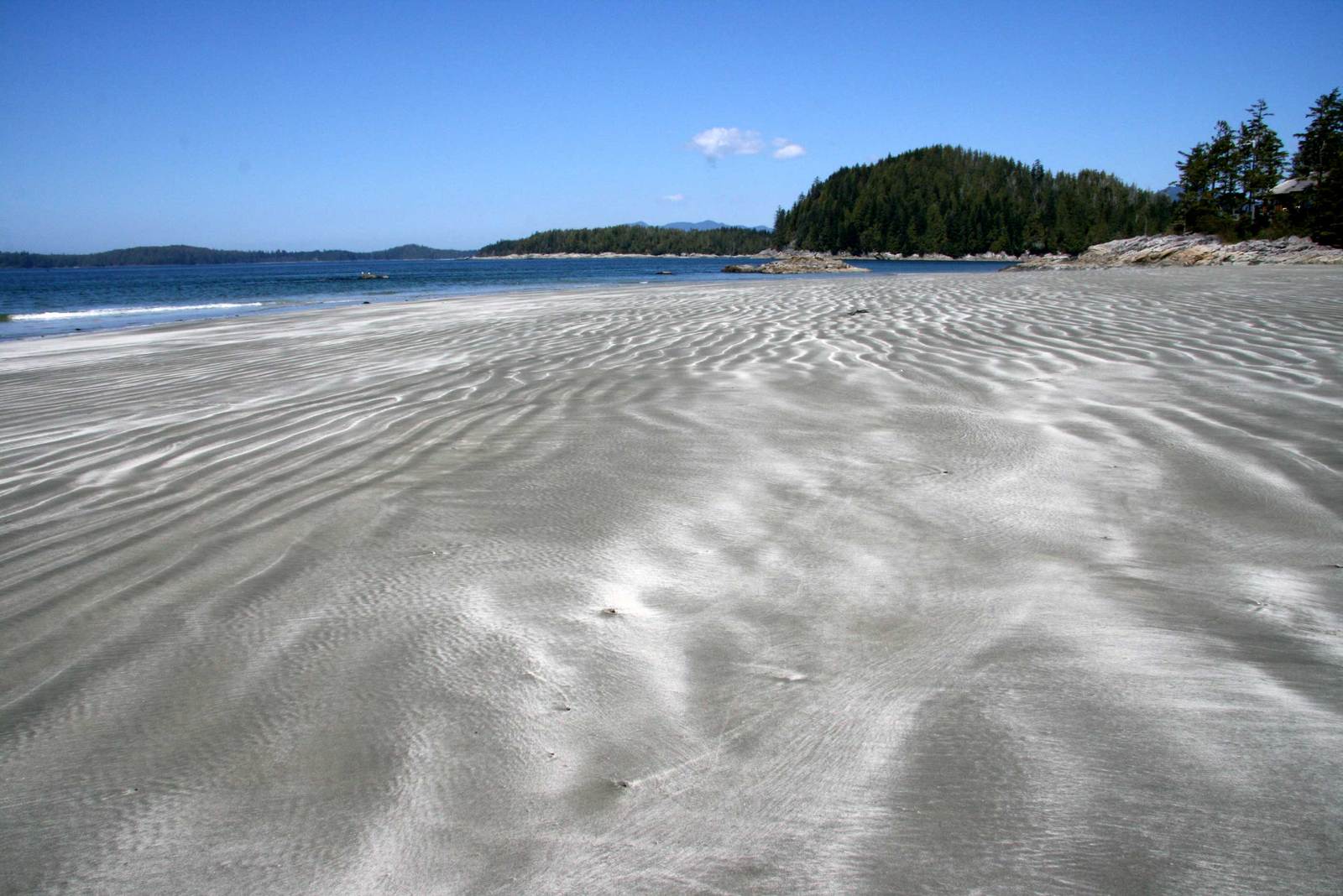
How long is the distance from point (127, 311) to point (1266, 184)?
49.2 meters

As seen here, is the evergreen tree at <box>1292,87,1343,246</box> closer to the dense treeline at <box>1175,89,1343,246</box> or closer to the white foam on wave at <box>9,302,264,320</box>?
the dense treeline at <box>1175,89,1343,246</box>

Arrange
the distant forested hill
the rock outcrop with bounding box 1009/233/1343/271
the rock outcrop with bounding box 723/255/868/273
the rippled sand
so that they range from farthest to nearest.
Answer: the distant forested hill < the rock outcrop with bounding box 723/255/868/273 < the rock outcrop with bounding box 1009/233/1343/271 < the rippled sand

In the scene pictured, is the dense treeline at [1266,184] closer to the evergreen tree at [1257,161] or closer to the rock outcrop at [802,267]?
the evergreen tree at [1257,161]

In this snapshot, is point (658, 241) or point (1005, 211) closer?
point (1005, 211)

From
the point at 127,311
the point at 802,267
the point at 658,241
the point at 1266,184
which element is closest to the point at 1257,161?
the point at 1266,184

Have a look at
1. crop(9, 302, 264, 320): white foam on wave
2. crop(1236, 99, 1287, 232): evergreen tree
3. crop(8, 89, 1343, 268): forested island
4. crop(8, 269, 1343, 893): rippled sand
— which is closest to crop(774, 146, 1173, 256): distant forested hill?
crop(8, 89, 1343, 268): forested island

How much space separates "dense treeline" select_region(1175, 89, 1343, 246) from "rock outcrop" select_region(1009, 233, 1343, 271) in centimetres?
97

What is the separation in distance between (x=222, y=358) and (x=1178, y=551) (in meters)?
8.22

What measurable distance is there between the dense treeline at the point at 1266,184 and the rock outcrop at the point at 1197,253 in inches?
38.3

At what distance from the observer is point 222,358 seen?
26.0 ft

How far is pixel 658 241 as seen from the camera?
495ft

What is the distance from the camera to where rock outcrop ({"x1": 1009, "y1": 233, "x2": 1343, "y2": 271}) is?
2655cm

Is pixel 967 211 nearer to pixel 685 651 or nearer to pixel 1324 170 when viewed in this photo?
pixel 1324 170

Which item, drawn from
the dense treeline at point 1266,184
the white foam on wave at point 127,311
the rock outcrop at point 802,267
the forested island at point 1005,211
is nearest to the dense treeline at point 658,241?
the forested island at point 1005,211
